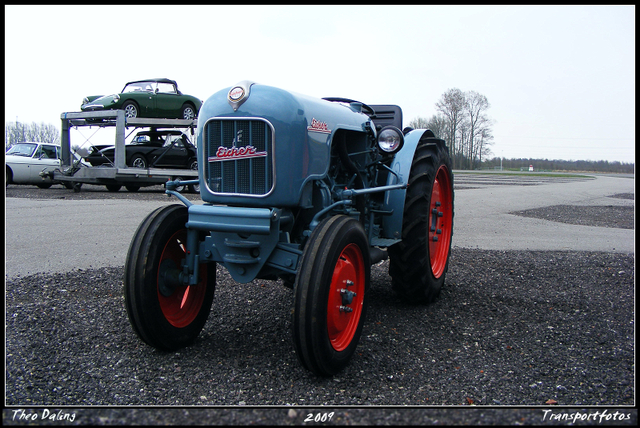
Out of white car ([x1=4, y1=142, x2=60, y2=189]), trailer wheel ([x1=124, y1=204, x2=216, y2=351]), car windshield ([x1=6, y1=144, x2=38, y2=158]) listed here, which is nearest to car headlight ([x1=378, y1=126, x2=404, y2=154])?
trailer wheel ([x1=124, y1=204, x2=216, y2=351])

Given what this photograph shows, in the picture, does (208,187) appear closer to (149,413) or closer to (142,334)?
(142,334)

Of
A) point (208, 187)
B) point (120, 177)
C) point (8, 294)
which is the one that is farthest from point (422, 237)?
point (120, 177)

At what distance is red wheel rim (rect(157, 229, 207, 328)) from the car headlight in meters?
1.69

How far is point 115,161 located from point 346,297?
13615 mm

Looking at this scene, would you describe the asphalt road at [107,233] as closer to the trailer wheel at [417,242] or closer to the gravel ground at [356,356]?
the gravel ground at [356,356]

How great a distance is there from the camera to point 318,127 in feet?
10.9

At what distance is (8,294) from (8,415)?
8.17ft

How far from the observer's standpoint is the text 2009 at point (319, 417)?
226 cm

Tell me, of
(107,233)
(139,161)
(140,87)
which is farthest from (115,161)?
(107,233)

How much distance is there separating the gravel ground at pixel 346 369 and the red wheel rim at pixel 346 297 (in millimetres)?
211

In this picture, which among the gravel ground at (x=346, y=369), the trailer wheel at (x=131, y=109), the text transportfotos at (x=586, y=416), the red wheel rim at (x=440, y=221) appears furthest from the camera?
the trailer wheel at (x=131, y=109)

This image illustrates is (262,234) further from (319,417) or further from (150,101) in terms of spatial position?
(150,101)

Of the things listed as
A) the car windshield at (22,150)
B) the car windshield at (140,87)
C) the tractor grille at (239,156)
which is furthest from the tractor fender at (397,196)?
the car windshield at (22,150)

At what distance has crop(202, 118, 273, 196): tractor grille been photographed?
311 centimetres
